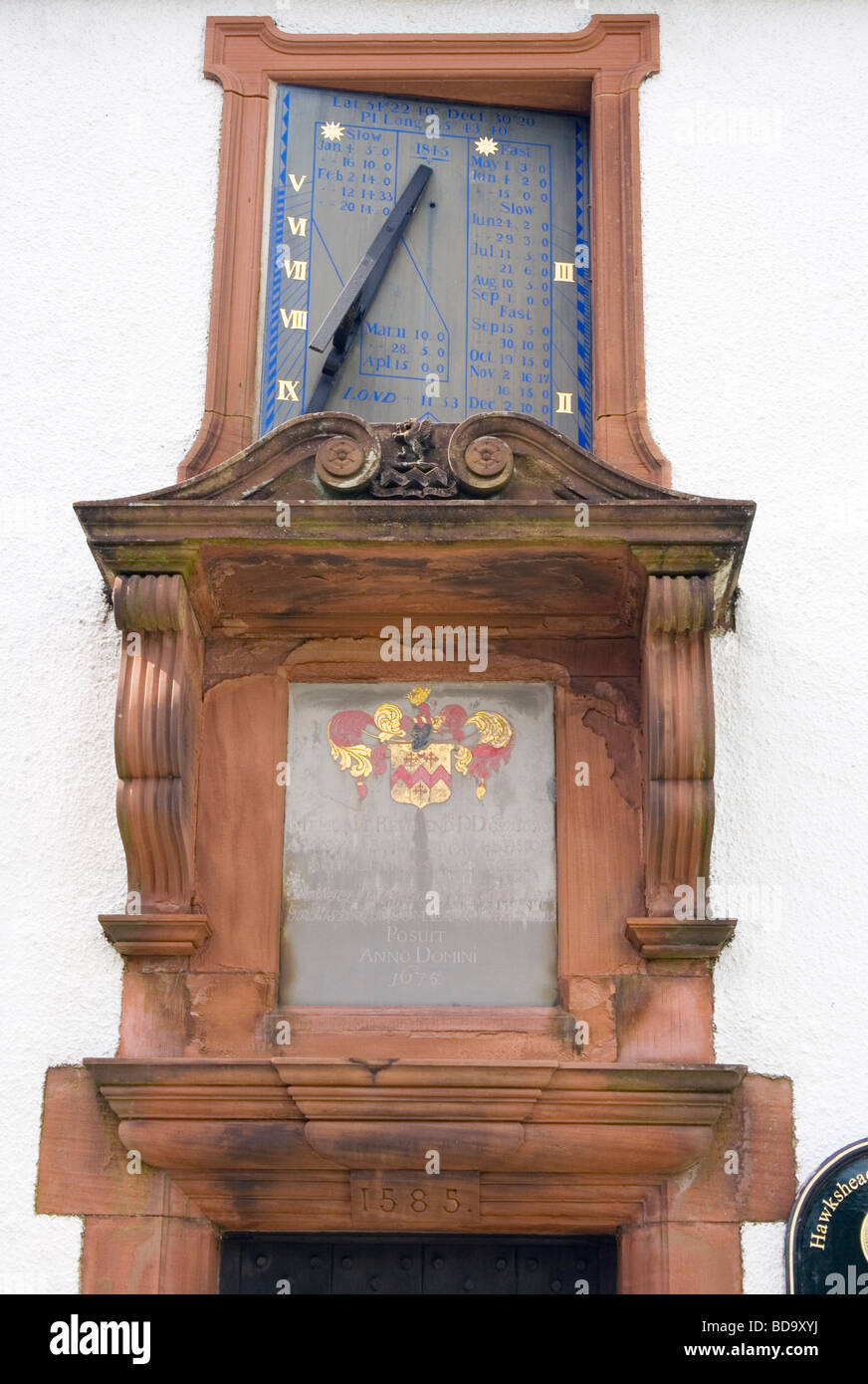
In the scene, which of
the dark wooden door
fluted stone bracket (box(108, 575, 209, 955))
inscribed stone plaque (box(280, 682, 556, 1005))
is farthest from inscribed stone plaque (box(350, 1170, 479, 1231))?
fluted stone bracket (box(108, 575, 209, 955))

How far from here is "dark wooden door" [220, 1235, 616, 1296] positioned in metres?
5.44

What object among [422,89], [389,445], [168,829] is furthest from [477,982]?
[422,89]

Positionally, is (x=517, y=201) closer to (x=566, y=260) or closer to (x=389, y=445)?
(x=566, y=260)

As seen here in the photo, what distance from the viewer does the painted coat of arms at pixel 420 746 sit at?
578cm

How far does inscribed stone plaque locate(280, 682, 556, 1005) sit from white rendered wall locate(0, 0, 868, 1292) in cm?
53

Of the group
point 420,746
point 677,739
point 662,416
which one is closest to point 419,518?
point 420,746

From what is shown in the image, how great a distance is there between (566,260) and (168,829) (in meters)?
2.45

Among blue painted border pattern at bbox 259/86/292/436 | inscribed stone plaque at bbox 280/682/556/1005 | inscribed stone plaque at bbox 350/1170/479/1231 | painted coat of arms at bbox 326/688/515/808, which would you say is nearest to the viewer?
inscribed stone plaque at bbox 350/1170/479/1231

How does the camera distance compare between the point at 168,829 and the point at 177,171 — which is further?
the point at 177,171

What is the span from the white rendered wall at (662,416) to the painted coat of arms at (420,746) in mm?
677

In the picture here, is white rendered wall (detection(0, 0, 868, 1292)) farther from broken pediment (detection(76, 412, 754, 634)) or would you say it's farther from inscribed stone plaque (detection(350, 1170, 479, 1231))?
inscribed stone plaque (detection(350, 1170, 479, 1231))

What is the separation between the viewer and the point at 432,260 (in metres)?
6.53
